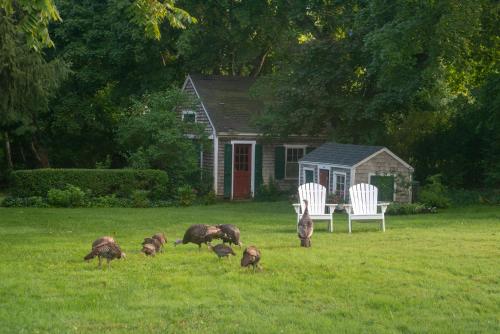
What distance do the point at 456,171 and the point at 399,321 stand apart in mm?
17418

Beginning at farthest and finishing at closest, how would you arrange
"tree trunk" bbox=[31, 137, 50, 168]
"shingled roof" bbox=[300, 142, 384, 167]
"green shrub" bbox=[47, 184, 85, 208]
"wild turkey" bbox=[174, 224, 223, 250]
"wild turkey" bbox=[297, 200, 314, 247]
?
1. "tree trunk" bbox=[31, 137, 50, 168]
2. "green shrub" bbox=[47, 184, 85, 208]
3. "shingled roof" bbox=[300, 142, 384, 167]
4. "wild turkey" bbox=[297, 200, 314, 247]
5. "wild turkey" bbox=[174, 224, 223, 250]

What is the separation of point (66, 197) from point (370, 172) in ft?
27.8

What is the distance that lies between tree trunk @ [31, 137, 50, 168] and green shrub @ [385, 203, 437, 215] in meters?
16.7

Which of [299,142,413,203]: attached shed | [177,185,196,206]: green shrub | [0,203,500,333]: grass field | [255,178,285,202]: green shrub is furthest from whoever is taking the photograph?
[255,178,285,202]: green shrub

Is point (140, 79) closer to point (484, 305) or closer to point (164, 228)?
point (164, 228)

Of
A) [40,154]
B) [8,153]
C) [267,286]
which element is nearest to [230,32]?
[40,154]

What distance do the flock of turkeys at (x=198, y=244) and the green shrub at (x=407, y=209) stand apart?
327 inches

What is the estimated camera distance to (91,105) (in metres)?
31.6

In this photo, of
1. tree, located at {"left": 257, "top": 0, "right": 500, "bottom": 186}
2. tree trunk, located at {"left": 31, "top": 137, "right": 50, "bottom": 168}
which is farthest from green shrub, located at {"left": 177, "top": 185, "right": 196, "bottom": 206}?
tree trunk, located at {"left": 31, "top": 137, "right": 50, "bottom": 168}

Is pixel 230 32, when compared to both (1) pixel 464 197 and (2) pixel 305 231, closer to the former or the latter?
(1) pixel 464 197

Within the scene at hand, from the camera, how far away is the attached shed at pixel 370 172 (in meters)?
21.1

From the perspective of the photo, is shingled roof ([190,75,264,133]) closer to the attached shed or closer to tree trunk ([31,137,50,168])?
the attached shed

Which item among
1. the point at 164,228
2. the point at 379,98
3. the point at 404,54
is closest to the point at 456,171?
the point at 379,98

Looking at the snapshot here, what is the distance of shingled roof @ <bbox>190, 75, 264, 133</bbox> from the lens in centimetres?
2755
